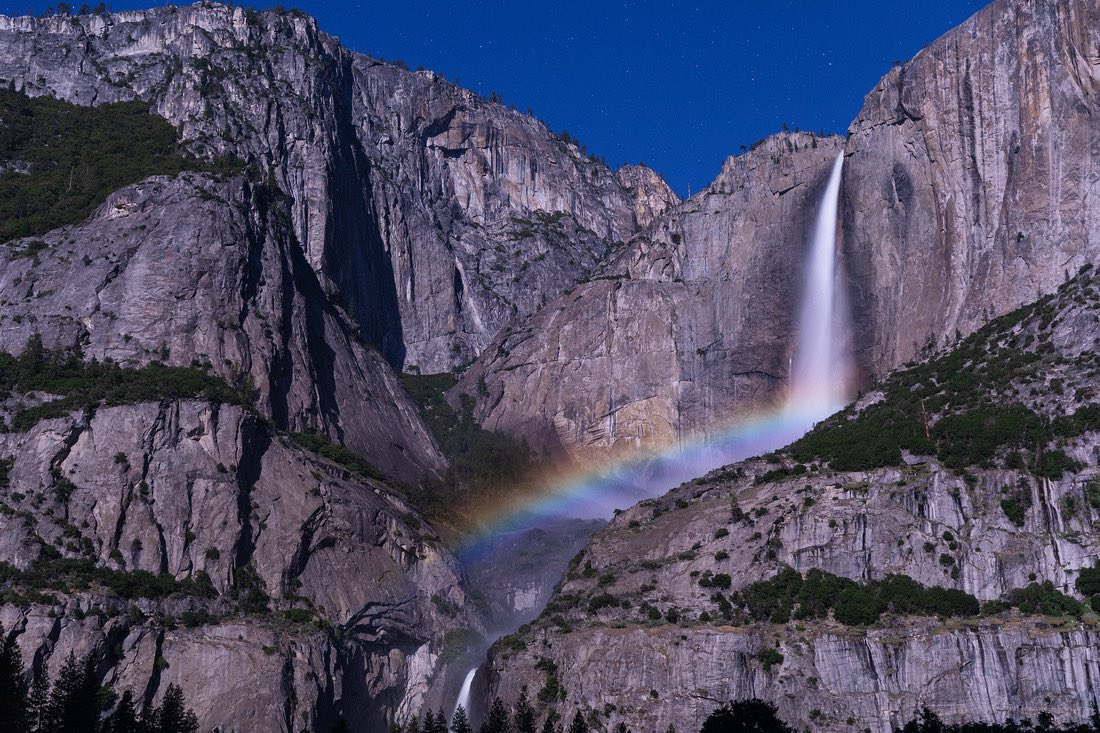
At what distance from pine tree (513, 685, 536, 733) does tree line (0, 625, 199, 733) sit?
16562mm

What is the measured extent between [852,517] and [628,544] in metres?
17.7

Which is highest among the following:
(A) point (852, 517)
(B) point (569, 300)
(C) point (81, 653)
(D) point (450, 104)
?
(D) point (450, 104)

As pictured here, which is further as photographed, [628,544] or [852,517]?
[628,544]

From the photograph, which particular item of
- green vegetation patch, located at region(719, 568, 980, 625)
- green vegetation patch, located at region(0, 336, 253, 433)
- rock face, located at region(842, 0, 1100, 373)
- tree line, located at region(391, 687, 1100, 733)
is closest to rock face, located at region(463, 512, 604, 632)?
green vegetation patch, located at region(0, 336, 253, 433)

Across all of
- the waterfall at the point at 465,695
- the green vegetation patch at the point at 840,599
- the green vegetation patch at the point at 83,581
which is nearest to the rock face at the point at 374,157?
the waterfall at the point at 465,695

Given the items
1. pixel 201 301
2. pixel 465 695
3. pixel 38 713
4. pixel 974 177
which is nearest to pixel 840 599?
A: pixel 465 695

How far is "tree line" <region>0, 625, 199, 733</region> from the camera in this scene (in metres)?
55.4

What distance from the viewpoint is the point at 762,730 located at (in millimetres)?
58062

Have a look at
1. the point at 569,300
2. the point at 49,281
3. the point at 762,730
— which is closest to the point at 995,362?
the point at 762,730

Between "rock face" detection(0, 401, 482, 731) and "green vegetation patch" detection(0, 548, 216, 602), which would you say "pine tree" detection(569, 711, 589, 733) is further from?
"green vegetation patch" detection(0, 548, 216, 602)

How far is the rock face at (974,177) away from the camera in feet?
346

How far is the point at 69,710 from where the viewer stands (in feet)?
197

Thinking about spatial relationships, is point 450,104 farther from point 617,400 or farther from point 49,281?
point 49,281

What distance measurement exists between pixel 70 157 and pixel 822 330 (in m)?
77.0
